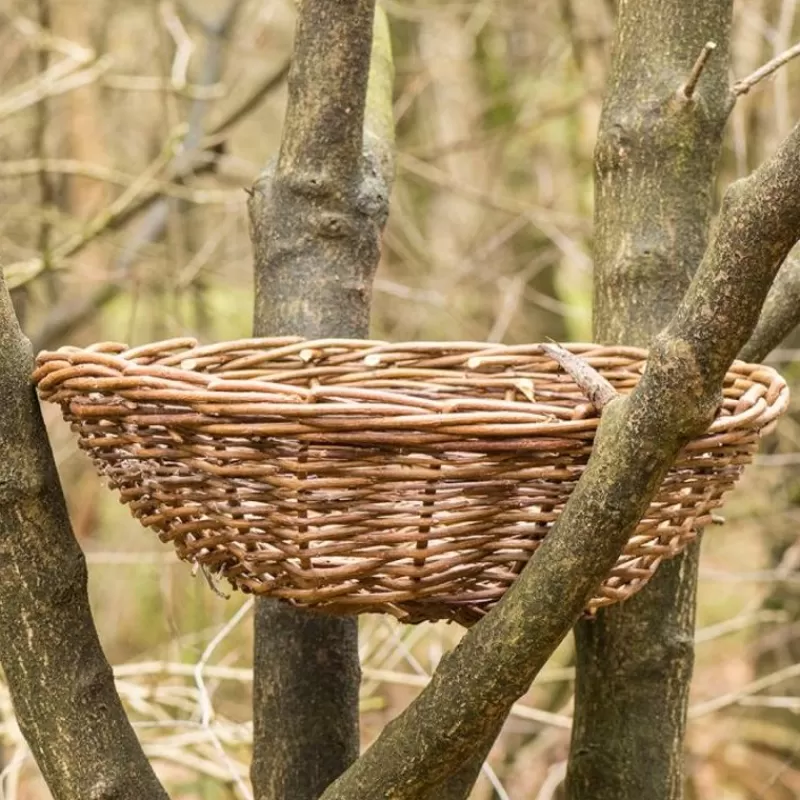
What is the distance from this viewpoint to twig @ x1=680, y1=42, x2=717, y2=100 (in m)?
1.02

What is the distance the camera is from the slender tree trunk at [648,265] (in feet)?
3.66

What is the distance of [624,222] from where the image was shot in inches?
46.1

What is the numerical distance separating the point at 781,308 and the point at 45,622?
0.72 m

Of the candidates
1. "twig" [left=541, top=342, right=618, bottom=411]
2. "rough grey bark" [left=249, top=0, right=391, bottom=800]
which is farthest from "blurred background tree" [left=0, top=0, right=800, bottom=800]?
"twig" [left=541, top=342, right=618, bottom=411]

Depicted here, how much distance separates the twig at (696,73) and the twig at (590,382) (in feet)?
1.04

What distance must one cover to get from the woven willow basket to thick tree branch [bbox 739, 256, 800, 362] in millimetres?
236

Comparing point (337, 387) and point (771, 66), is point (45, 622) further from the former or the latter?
point (771, 66)

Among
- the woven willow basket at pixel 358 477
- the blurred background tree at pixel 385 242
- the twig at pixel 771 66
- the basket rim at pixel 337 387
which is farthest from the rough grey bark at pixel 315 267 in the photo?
the blurred background tree at pixel 385 242

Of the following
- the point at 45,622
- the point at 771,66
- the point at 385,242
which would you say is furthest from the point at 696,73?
the point at 385,242

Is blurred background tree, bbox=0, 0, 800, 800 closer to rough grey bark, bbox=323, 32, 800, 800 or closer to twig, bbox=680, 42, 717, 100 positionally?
rough grey bark, bbox=323, 32, 800, 800

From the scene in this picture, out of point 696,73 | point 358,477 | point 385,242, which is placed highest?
point 696,73

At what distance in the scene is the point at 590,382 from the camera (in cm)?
81

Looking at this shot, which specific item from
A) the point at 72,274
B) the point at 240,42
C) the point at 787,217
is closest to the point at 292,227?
the point at 787,217

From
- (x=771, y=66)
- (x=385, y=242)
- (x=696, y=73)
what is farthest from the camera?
(x=385, y=242)
